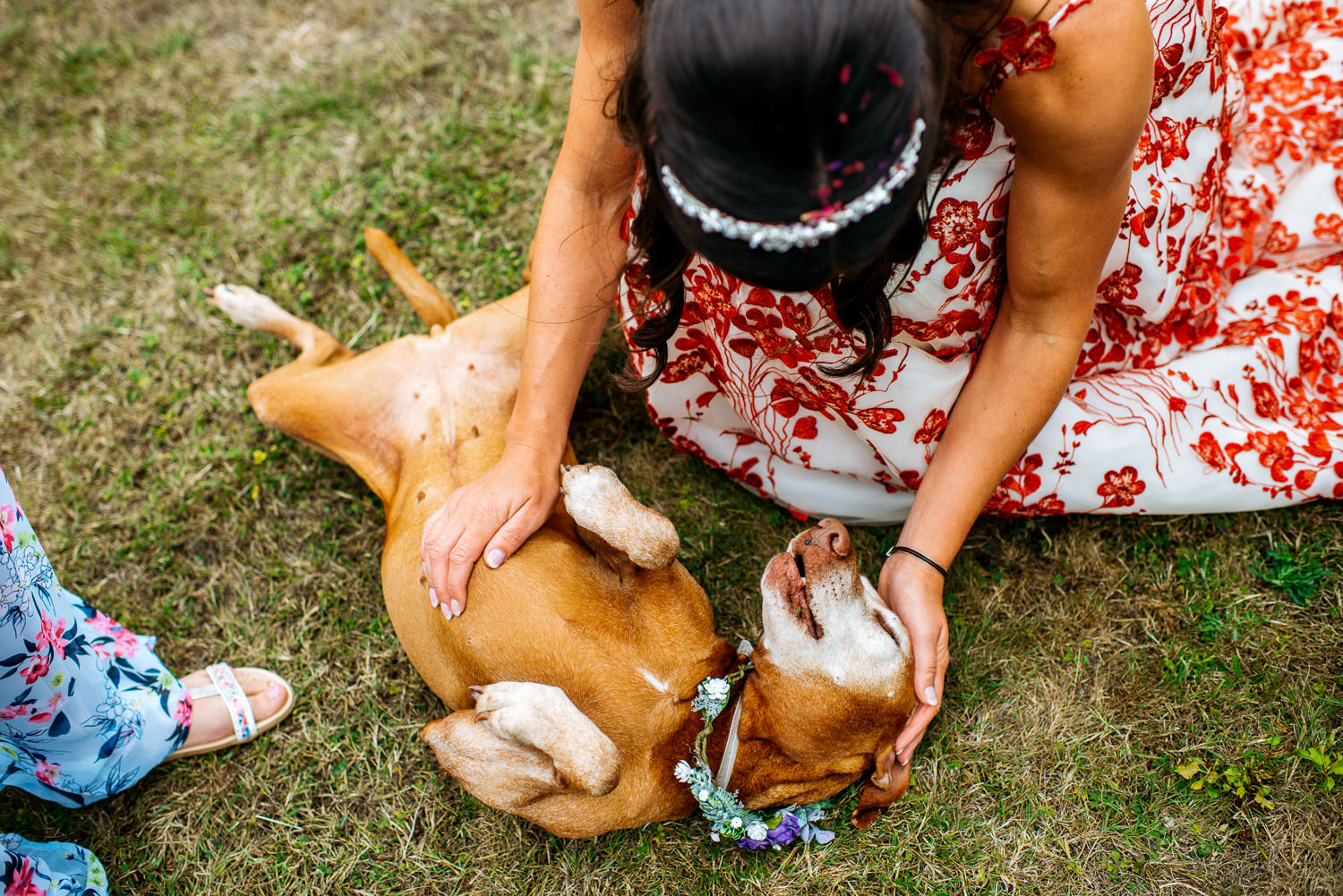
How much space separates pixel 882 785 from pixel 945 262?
1331 mm

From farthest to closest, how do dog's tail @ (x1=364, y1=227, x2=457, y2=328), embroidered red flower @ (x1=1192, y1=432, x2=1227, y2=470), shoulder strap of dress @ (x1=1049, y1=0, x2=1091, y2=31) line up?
dog's tail @ (x1=364, y1=227, x2=457, y2=328) < embroidered red flower @ (x1=1192, y1=432, x2=1227, y2=470) < shoulder strap of dress @ (x1=1049, y1=0, x2=1091, y2=31)

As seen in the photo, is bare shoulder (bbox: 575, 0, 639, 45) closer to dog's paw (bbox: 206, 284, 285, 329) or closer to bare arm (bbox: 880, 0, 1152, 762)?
bare arm (bbox: 880, 0, 1152, 762)

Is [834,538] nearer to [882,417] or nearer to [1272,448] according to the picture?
[882,417]

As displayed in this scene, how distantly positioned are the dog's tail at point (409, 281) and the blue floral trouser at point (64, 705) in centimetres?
134

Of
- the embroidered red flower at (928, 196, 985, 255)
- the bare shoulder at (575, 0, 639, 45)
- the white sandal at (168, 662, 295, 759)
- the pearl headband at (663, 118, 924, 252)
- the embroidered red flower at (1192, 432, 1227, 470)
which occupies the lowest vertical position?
the white sandal at (168, 662, 295, 759)

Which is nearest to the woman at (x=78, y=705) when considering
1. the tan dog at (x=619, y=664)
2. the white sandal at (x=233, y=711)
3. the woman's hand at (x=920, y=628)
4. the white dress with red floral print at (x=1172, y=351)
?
the white sandal at (x=233, y=711)

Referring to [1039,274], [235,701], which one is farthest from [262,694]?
[1039,274]

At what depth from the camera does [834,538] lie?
1.97 m

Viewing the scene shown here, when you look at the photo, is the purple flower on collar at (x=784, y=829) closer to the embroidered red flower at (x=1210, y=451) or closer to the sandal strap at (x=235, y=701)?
the embroidered red flower at (x=1210, y=451)

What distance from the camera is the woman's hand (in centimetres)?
210

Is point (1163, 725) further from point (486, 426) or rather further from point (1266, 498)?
point (486, 426)

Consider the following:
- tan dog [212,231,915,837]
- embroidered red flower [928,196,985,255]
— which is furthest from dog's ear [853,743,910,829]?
embroidered red flower [928,196,985,255]

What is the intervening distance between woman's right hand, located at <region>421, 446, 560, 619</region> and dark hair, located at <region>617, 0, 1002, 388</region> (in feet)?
3.40

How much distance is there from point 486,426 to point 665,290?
888mm
